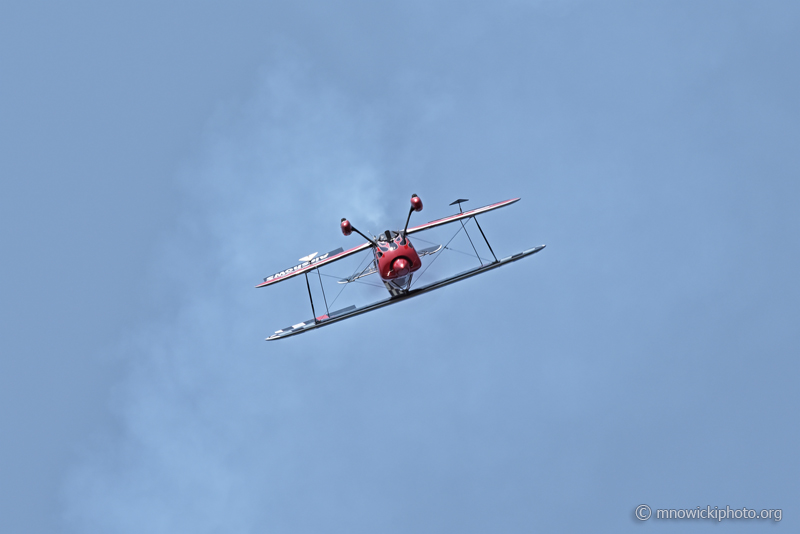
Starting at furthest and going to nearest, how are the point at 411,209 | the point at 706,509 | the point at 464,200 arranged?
1. the point at 706,509
2. the point at 464,200
3. the point at 411,209

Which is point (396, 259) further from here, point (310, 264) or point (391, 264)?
point (310, 264)

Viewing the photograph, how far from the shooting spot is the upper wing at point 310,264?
176 ft

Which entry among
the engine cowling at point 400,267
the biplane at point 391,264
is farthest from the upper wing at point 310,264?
the engine cowling at point 400,267

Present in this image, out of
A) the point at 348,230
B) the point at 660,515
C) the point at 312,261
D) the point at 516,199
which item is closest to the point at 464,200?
the point at 516,199

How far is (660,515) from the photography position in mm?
69875

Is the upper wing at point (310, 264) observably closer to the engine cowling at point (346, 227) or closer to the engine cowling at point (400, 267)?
the engine cowling at point (346, 227)

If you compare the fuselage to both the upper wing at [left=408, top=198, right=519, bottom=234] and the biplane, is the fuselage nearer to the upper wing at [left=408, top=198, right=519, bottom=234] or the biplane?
the biplane

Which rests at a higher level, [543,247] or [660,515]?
[543,247]

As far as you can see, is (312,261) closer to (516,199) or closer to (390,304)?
(390,304)

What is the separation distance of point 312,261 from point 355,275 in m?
4.11

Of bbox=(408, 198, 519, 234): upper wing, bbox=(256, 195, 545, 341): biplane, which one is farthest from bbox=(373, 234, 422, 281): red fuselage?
bbox=(408, 198, 519, 234): upper wing

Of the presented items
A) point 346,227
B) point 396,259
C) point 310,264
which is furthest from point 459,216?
point 310,264

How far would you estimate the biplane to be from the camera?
48500 mm

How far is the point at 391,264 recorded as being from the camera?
48312 millimetres
